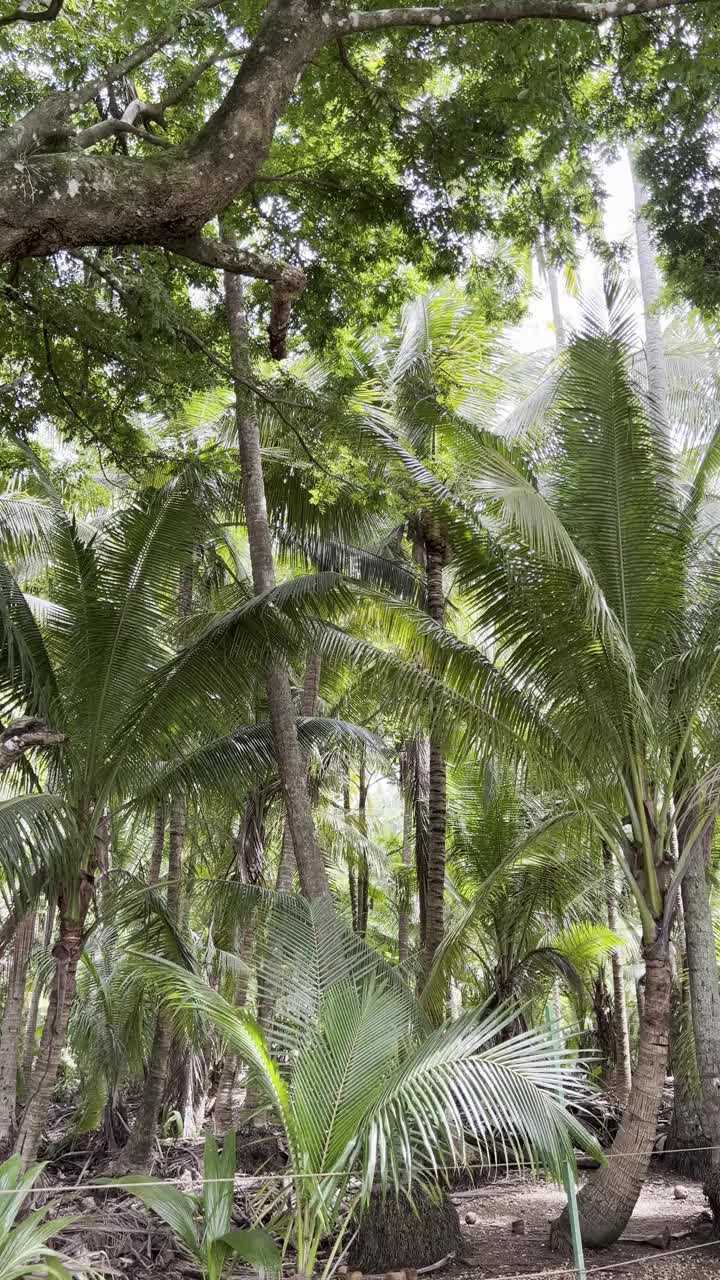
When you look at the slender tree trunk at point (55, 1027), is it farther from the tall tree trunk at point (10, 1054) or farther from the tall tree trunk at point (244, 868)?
the tall tree trunk at point (10, 1054)

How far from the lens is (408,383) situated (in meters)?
10.3

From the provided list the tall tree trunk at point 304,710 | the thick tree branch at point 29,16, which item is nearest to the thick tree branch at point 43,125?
the thick tree branch at point 29,16

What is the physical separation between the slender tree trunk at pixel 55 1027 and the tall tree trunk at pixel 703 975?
456 centimetres

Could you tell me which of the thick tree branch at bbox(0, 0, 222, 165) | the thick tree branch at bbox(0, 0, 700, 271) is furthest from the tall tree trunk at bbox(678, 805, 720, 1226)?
the thick tree branch at bbox(0, 0, 222, 165)

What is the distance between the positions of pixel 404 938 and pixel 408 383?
10124mm

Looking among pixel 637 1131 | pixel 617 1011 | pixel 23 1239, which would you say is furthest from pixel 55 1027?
pixel 617 1011

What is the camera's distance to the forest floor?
665 cm

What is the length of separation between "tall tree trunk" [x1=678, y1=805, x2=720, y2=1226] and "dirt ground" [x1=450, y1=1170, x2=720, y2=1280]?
0.87 meters

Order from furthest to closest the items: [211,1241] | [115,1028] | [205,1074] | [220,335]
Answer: [205,1074], [115,1028], [220,335], [211,1241]

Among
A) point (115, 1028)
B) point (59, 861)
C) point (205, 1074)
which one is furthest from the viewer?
point (205, 1074)

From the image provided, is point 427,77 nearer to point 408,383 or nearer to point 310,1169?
point 408,383

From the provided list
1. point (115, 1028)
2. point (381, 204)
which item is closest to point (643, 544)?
point (381, 204)

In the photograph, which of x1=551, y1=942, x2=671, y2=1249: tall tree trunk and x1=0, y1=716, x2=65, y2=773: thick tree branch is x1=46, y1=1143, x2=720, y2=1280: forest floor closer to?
x1=551, y1=942, x2=671, y2=1249: tall tree trunk

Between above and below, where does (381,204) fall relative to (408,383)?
below
